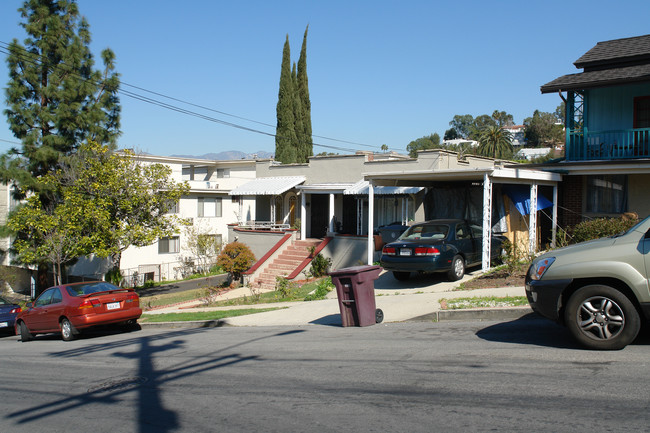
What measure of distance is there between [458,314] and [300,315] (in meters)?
4.03

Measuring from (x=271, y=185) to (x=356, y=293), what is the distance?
59.7 feet

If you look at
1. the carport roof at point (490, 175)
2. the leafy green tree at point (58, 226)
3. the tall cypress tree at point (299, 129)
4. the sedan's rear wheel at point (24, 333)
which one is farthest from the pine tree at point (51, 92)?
the tall cypress tree at point (299, 129)

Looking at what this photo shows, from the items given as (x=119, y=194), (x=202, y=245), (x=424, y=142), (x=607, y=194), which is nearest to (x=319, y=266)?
(x=119, y=194)

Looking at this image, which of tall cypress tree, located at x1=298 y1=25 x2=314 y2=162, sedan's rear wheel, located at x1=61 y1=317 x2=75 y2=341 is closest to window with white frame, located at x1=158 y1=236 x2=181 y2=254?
tall cypress tree, located at x1=298 y1=25 x2=314 y2=162

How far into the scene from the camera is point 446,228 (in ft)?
49.1

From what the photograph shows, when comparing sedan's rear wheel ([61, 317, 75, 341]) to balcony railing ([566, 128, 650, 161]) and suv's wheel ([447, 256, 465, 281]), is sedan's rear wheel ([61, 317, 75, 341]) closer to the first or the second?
suv's wheel ([447, 256, 465, 281])

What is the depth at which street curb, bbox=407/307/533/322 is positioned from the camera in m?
9.37

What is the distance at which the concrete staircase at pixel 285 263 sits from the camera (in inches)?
928

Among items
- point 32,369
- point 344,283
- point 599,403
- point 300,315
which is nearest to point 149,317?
point 300,315

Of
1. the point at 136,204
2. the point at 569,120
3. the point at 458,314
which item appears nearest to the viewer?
the point at 458,314

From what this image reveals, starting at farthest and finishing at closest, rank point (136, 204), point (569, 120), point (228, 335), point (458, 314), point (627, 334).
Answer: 1. point (136, 204)
2. point (569, 120)
3. point (228, 335)
4. point (458, 314)
5. point (627, 334)

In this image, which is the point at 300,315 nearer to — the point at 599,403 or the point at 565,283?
the point at 565,283

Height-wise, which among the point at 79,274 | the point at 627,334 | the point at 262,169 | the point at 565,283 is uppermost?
the point at 262,169

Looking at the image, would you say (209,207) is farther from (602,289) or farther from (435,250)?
(602,289)
